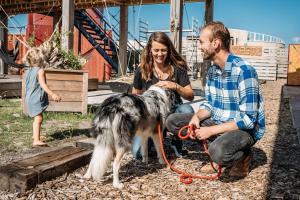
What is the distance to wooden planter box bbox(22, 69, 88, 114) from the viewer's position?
244 inches

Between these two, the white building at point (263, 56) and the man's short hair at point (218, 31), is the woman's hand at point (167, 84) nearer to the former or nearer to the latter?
the man's short hair at point (218, 31)

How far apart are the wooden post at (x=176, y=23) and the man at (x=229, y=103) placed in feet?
12.9

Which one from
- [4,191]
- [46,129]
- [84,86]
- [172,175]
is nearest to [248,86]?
[172,175]

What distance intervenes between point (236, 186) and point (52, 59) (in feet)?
14.8

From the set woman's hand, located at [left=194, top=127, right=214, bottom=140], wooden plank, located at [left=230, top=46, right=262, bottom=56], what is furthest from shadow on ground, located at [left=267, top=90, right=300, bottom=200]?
wooden plank, located at [left=230, top=46, right=262, bottom=56]

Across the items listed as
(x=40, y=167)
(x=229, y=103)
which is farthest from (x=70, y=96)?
(x=229, y=103)

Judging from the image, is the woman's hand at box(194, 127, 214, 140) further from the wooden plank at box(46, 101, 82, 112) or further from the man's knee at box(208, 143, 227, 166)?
the wooden plank at box(46, 101, 82, 112)

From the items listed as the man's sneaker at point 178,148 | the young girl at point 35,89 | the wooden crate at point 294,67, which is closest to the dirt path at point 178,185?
the man's sneaker at point 178,148

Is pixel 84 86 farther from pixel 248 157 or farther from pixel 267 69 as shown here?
pixel 267 69

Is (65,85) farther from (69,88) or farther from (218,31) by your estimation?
(218,31)

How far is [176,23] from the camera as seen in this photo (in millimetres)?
7262

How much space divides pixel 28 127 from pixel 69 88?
3.95 ft

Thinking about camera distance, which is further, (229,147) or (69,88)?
(69,88)

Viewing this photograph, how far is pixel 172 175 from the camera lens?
3.53 meters
